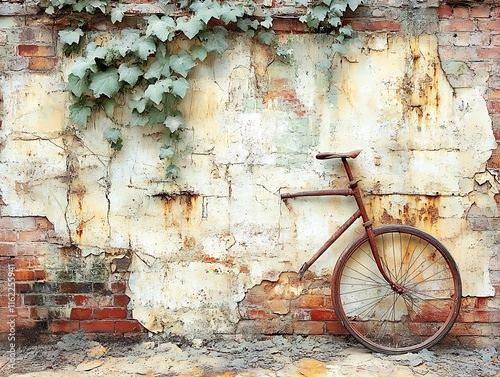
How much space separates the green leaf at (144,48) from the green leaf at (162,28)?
0.05 m

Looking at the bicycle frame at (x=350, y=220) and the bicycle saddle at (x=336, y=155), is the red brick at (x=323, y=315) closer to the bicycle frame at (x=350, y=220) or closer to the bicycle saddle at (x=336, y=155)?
the bicycle frame at (x=350, y=220)

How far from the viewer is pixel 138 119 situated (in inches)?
136

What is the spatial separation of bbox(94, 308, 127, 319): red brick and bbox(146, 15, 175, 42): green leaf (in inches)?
67.9

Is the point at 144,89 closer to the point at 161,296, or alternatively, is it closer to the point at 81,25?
the point at 81,25

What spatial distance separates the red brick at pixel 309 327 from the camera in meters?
3.66

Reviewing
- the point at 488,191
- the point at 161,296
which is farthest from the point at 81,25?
the point at 488,191

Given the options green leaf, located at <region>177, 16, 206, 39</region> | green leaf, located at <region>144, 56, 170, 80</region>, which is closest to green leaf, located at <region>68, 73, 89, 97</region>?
green leaf, located at <region>144, 56, 170, 80</region>

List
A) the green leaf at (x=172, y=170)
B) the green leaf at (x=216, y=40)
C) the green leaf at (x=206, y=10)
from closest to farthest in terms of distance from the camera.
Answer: the green leaf at (x=206, y=10), the green leaf at (x=216, y=40), the green leaf at (x=172, y=170)

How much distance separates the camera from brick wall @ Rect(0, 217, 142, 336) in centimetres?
359

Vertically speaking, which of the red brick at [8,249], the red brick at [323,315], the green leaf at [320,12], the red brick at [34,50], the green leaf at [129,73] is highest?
the green leaf at [320,12]

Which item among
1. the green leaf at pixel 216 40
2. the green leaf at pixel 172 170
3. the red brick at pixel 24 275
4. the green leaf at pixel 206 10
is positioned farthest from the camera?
the red brick at pixel 24 275

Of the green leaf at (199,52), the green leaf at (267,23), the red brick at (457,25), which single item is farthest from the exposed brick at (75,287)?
the red brick at (457,25)

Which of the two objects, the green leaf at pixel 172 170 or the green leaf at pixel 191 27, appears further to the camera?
the green leaf at pixel 172 170

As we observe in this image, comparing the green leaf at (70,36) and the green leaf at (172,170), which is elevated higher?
the green leaf at (70,36)
